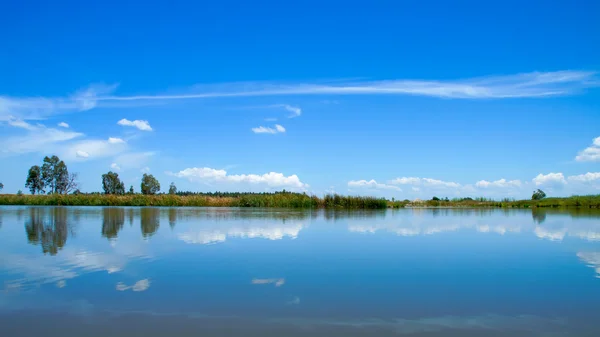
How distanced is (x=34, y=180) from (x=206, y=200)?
1630 inches

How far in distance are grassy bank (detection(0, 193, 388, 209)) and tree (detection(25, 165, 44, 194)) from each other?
1867 cm

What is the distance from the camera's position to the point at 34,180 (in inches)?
2803

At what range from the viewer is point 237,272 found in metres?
7.45

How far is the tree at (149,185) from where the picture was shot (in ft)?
279

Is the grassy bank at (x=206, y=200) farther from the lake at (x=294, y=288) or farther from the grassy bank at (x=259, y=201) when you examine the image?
the lake at (x=294, y=288)

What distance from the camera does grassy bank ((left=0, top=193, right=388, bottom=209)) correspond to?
130 ft

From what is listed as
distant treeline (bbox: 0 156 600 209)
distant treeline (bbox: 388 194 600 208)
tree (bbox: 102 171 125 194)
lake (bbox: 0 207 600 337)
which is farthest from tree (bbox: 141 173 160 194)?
lake (bbox: 0 207 600 337)

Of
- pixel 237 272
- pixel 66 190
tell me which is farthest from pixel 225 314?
pixel 66 190

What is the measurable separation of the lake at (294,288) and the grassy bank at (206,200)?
27.9 metres

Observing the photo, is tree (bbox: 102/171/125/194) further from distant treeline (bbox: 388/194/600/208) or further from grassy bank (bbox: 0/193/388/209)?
distant treeline (bbox: 388/194/600/208)

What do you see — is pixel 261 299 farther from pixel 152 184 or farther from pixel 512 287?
pixel 152 184

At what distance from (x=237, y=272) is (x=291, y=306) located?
7.64ft

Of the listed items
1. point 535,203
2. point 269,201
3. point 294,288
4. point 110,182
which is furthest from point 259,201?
point 110,182

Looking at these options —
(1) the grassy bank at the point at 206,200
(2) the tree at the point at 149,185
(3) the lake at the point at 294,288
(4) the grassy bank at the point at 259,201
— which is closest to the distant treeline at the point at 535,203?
(4) the grassy bank at the point at 259,201
